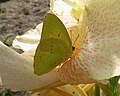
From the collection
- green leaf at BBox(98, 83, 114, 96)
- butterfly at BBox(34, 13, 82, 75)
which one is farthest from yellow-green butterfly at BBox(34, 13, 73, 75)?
green leaf at BBox(98, 83, 114, 96)

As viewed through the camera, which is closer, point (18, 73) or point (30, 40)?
point (18, 73)

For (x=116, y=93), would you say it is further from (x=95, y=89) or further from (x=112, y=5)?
(x=112, y=5)

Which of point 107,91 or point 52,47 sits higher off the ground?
point 52,47

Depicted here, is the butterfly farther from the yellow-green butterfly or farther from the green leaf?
the green leaf

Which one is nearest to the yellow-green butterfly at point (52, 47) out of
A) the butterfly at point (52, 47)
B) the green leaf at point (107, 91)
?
the butterfly at point (52, 47)

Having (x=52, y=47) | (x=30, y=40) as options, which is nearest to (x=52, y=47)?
(x=52, y=47)

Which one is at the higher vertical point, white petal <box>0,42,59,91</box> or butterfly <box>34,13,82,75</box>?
butterfly <box>34,13,82,75</box>

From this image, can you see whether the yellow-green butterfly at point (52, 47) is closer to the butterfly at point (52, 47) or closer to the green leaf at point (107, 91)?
the butterfly at point (52, 47)

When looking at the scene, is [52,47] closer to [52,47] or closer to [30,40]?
[52,47]
